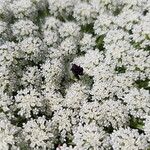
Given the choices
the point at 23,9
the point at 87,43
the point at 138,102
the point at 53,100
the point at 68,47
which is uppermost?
the point at 23,9

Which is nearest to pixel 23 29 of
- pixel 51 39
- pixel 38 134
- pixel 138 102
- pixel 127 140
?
pixel 51 39

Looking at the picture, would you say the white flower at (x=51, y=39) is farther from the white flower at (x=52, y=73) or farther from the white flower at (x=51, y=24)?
the white flower at (x=52, y=73)

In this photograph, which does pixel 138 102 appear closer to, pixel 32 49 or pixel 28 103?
pixel 28 103

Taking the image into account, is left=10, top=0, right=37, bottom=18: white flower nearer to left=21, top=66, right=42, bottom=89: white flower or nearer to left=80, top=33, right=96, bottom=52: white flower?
left=80, top=33, right=96, bottom=52: white flower

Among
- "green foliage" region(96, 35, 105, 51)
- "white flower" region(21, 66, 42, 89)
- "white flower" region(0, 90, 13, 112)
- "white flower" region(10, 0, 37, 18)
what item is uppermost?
"white flower" region(10, 0, 37, 18)

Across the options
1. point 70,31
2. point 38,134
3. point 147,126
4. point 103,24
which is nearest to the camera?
point 38,134

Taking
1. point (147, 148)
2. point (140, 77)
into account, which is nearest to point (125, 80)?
point (140, 77)

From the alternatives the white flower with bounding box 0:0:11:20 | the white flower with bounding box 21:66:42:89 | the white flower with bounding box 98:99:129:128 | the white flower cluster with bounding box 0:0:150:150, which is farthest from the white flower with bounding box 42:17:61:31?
the white flower with bounding box 98:99:129:128
